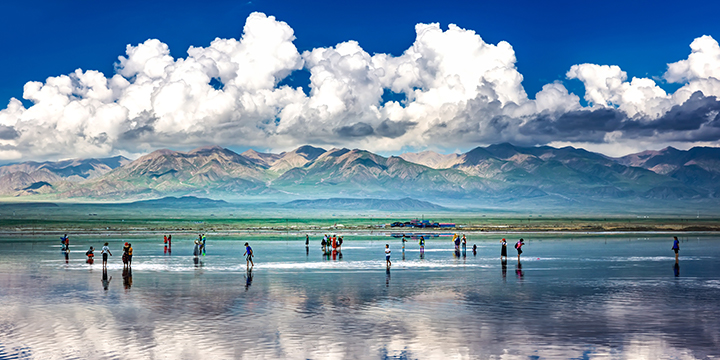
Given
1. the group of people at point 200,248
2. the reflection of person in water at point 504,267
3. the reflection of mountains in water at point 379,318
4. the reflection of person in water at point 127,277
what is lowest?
the reflection of person in water at point 504,267

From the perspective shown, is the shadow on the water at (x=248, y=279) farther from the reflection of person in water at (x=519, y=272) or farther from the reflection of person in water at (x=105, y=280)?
the reflection of person in water at (x=519, y=272)

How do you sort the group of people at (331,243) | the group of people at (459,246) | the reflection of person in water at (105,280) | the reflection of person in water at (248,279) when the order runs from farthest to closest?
the group of people at (331,243) → the group of people at (459,246) → the reflection of person in water at (105,280) → the reflection of person in water at (248,279)

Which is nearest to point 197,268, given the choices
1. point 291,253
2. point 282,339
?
point 291,253

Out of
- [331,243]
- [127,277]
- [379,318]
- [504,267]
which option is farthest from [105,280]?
[331,243]

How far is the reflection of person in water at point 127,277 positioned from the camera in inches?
1543

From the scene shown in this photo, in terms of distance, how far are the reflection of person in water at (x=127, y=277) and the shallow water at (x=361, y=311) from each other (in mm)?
202

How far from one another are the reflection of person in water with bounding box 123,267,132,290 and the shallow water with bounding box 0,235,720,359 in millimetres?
202

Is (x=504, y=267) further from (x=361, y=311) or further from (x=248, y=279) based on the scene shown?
(x=361, y=311)

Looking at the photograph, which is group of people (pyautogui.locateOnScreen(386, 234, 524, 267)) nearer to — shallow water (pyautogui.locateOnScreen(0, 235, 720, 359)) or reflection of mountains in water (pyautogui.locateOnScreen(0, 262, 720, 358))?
shallow water (pyautogui.locateOnScreen(0, 235, 720, 359))

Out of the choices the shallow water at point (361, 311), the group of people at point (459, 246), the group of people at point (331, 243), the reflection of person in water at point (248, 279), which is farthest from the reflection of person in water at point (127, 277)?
the group of people at point (331, 243)

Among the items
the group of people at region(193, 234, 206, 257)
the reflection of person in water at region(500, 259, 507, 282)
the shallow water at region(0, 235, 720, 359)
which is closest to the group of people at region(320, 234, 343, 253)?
the group of people at region(193, 234, 206, 257)

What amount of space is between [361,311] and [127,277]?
21.3 m

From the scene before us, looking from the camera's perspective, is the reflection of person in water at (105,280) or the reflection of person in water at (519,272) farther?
the reflection of person in water at (519,272)

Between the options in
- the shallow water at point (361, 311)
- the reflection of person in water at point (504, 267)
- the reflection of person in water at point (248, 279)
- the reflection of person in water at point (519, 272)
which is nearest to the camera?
the shallow water at point (361, 311)
